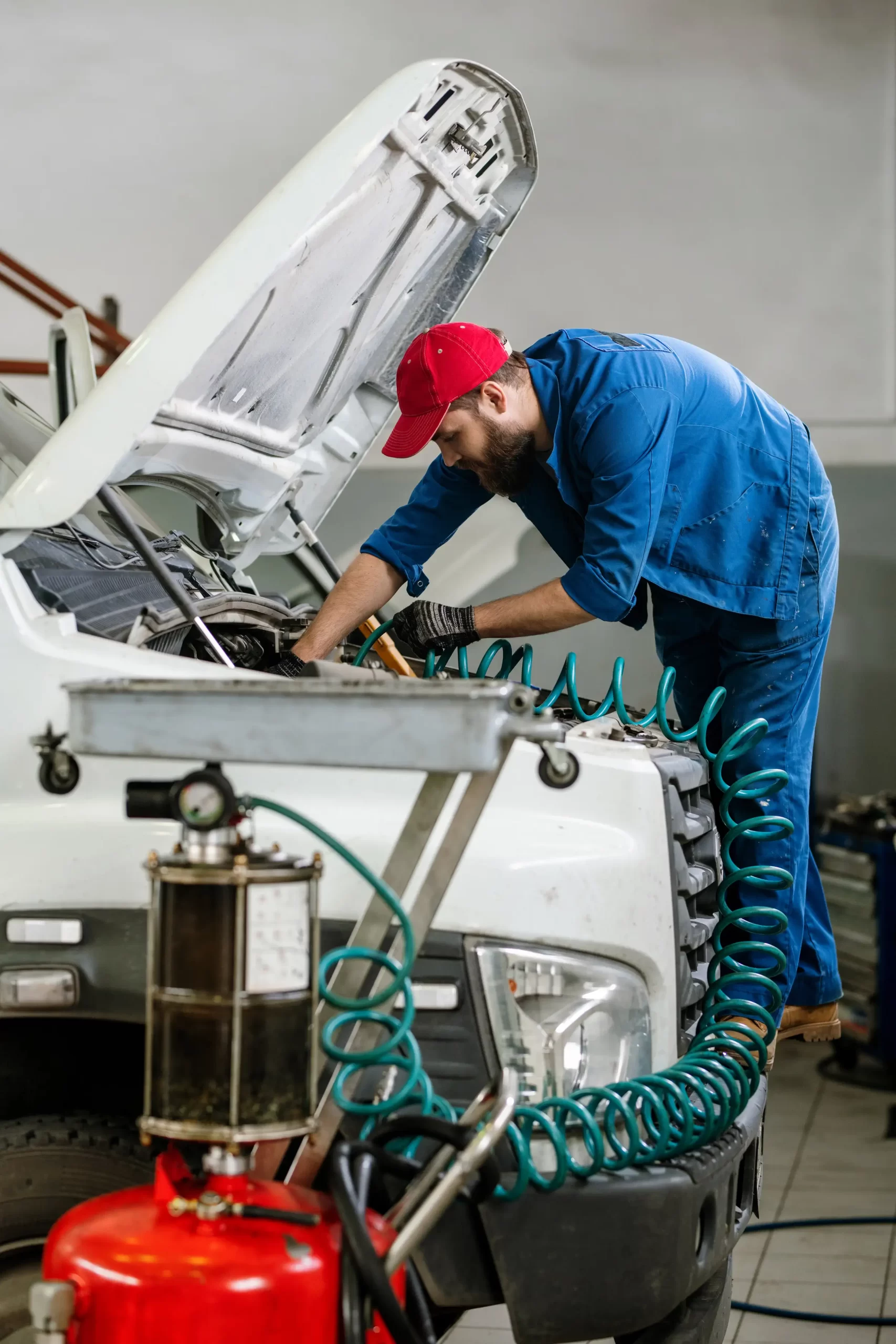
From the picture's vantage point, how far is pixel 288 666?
7.58 ft

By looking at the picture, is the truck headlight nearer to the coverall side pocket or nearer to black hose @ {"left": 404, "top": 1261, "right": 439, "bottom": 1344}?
black hose @ {"left": 404, "top": 1261, "right": 439, "bottom": 1344}

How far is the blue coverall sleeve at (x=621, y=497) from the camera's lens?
2271 millimetres

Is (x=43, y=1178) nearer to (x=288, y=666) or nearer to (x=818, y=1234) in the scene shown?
(x=288, y=666)

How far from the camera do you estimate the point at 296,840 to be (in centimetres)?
164

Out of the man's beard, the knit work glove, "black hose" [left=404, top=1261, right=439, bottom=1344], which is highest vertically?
the man's beard

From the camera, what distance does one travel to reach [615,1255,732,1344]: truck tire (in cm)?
183

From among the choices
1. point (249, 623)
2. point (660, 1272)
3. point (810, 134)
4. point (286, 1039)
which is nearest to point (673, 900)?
point (660, 1272)

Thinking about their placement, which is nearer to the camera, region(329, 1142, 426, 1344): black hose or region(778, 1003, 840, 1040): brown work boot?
region(329, 1142, 426, 1344): black hose

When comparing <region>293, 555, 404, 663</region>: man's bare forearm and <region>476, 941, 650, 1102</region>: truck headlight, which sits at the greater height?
<region>293, 555, 404, 663</region>: man's bare forearm

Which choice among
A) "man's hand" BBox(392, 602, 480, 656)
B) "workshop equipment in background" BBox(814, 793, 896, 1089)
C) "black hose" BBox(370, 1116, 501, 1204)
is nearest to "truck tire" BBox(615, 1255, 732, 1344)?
"black hose" BBox(370, 1116, 501, 1204)

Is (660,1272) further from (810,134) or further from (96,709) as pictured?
(810,134)

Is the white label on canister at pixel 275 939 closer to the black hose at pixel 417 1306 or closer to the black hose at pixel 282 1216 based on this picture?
the black hose at pixel 282 1216

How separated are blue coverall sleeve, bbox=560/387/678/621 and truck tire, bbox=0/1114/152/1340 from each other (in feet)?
4.00

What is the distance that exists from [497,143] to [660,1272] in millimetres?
2019
